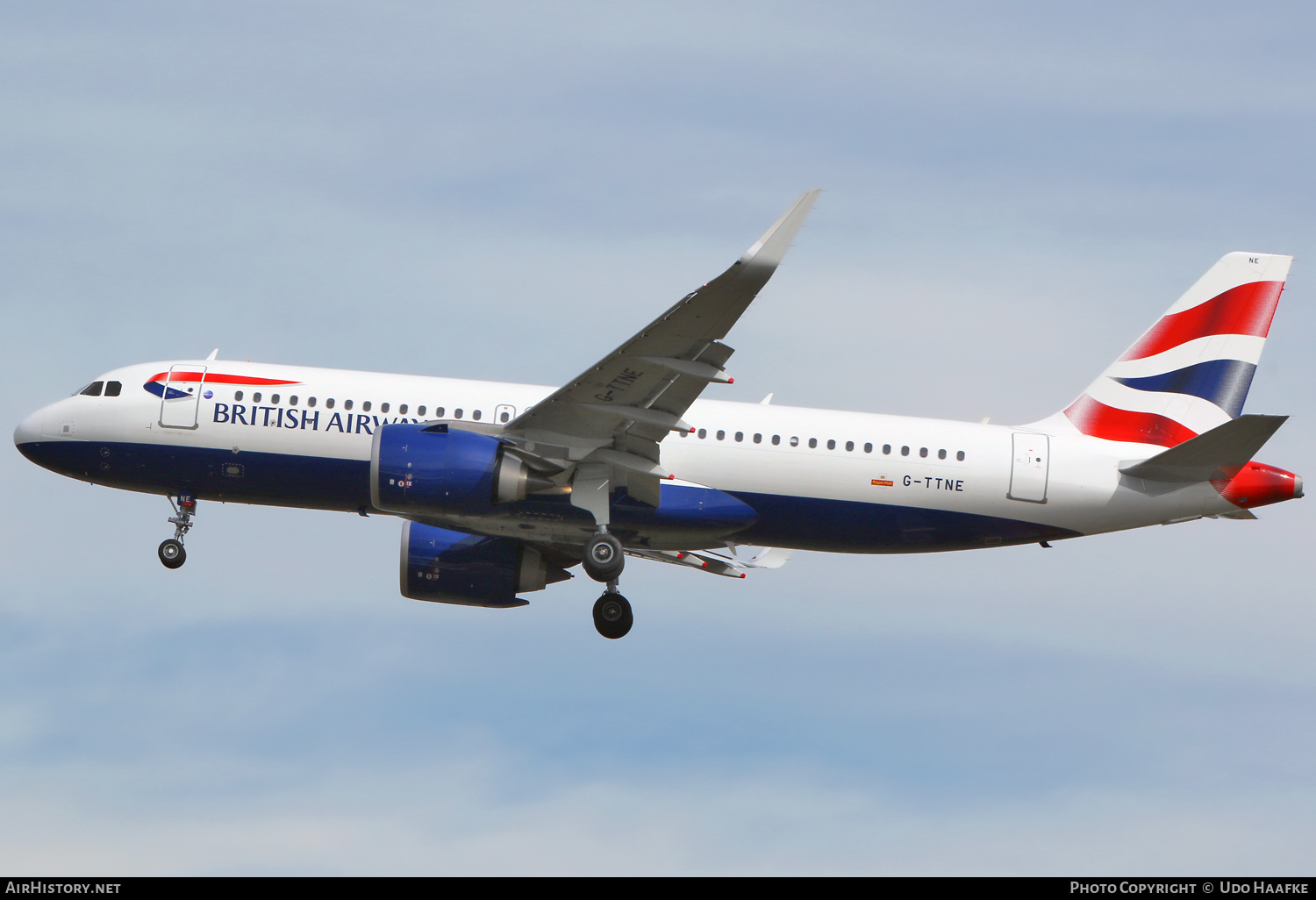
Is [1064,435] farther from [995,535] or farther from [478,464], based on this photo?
[478,464]

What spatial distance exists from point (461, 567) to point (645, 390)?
28.0ft

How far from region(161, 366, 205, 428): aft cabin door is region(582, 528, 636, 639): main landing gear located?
29.3 ft

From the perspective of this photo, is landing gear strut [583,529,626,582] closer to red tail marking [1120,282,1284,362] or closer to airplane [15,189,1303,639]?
airplane [15,189,1303,639]

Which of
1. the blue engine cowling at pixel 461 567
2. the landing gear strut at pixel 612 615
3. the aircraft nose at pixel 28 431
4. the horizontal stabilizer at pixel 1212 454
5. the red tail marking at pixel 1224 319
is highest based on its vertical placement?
the red tail marking at pixel 1224 319

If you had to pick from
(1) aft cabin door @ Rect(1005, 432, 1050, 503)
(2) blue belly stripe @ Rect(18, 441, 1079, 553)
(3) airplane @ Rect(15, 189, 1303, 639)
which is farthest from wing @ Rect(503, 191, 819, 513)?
(1) aft cabin door @ Rect(1005, 432, 1050, 503)

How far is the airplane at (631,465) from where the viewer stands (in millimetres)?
30266

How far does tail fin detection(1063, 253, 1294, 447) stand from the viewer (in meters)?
34.1

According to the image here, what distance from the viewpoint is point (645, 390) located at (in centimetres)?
2858

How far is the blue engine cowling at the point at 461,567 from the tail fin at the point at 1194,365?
13172mm

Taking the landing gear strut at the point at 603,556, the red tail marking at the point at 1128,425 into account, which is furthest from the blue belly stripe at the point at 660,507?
the red tail marking at the point at 1128,425

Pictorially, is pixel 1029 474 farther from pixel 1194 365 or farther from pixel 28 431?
pixel 28 431

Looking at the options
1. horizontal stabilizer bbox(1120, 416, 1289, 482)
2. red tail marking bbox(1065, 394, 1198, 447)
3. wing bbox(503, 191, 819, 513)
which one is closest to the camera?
wing bbox(503, 191, 819, 513)

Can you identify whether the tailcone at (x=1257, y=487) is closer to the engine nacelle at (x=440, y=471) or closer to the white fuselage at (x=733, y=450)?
the white fuselage at (x=733, y=450)

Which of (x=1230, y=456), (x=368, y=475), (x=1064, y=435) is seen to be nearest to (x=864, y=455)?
(x=1064, y=435)
